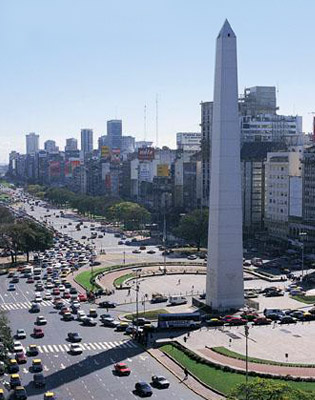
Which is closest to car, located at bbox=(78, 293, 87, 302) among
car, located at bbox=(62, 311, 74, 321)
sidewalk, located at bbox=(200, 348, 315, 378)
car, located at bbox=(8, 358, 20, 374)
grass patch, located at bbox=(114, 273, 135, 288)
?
grass patch, located at bbox=(114, 273, 135, 288)

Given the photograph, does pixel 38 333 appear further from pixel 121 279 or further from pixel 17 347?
pixel 121 279

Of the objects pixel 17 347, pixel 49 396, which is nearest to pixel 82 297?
pixel 17 347

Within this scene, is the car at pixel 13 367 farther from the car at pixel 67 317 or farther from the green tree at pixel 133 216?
the green tree at pixel 133 216

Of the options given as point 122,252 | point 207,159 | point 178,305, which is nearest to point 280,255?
point 122,252

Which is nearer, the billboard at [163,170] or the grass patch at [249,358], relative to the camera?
the grass patch at [249,358]

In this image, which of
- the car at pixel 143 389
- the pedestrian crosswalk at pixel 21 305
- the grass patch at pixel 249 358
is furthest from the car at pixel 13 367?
the pedestrian crosswalk at pixel 21 305

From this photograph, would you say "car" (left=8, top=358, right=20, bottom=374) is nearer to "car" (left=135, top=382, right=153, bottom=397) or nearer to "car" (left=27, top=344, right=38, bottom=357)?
"car" (left=27, top=344, right=38, bottom=357)
